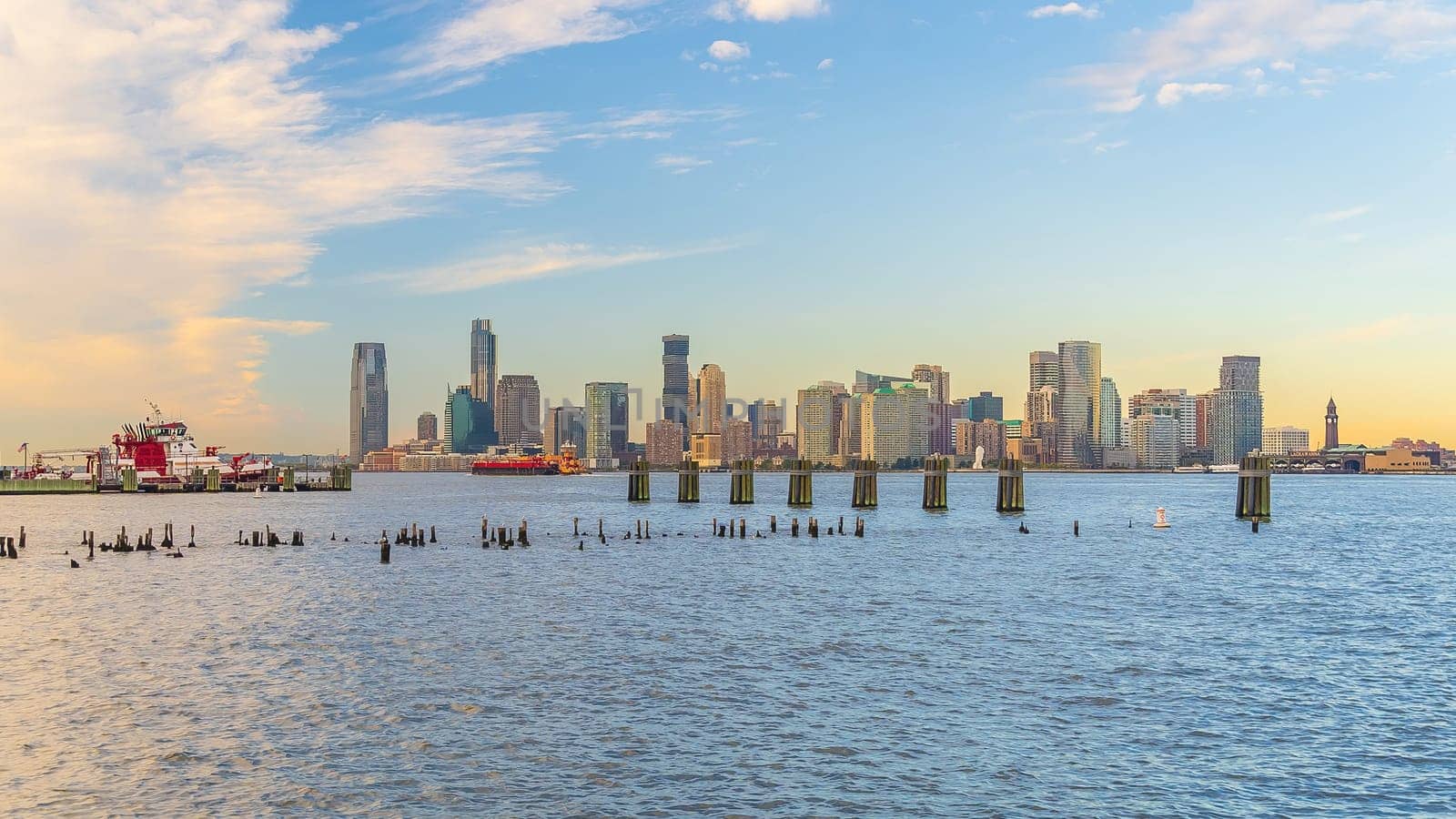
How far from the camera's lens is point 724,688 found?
111ft

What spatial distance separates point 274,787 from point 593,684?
11603 mm

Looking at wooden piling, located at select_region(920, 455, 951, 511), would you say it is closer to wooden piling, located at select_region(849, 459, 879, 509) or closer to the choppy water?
wooden piling, located at select_region(849, 459, 879, 509)

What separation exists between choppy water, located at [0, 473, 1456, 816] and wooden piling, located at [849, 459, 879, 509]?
64.9 m

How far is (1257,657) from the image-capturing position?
39156 mm

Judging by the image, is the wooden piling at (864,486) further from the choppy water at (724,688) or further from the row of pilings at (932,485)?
the choppy water at (724,688)

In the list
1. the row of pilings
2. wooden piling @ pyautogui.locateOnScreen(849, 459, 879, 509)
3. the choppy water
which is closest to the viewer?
the choppy water

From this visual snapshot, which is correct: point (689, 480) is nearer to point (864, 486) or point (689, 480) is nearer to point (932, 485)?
point (864, 486)

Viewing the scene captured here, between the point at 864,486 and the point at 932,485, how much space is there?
1027cm

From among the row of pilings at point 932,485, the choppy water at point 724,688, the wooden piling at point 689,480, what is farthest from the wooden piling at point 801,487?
the choppy water at point 724,688

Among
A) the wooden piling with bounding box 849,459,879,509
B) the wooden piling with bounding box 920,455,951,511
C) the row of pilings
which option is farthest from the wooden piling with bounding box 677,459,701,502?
the wooden piling with bounding box 920,455,951,511

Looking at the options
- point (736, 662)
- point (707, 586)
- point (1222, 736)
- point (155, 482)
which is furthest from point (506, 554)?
point (155, 482)

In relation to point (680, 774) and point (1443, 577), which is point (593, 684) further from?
point (1443, 577)

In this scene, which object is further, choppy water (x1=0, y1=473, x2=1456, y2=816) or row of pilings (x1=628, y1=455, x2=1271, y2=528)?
row of pilings (x1=628, y1=455, x2=1271, y2=528)

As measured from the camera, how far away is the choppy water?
24.1m
